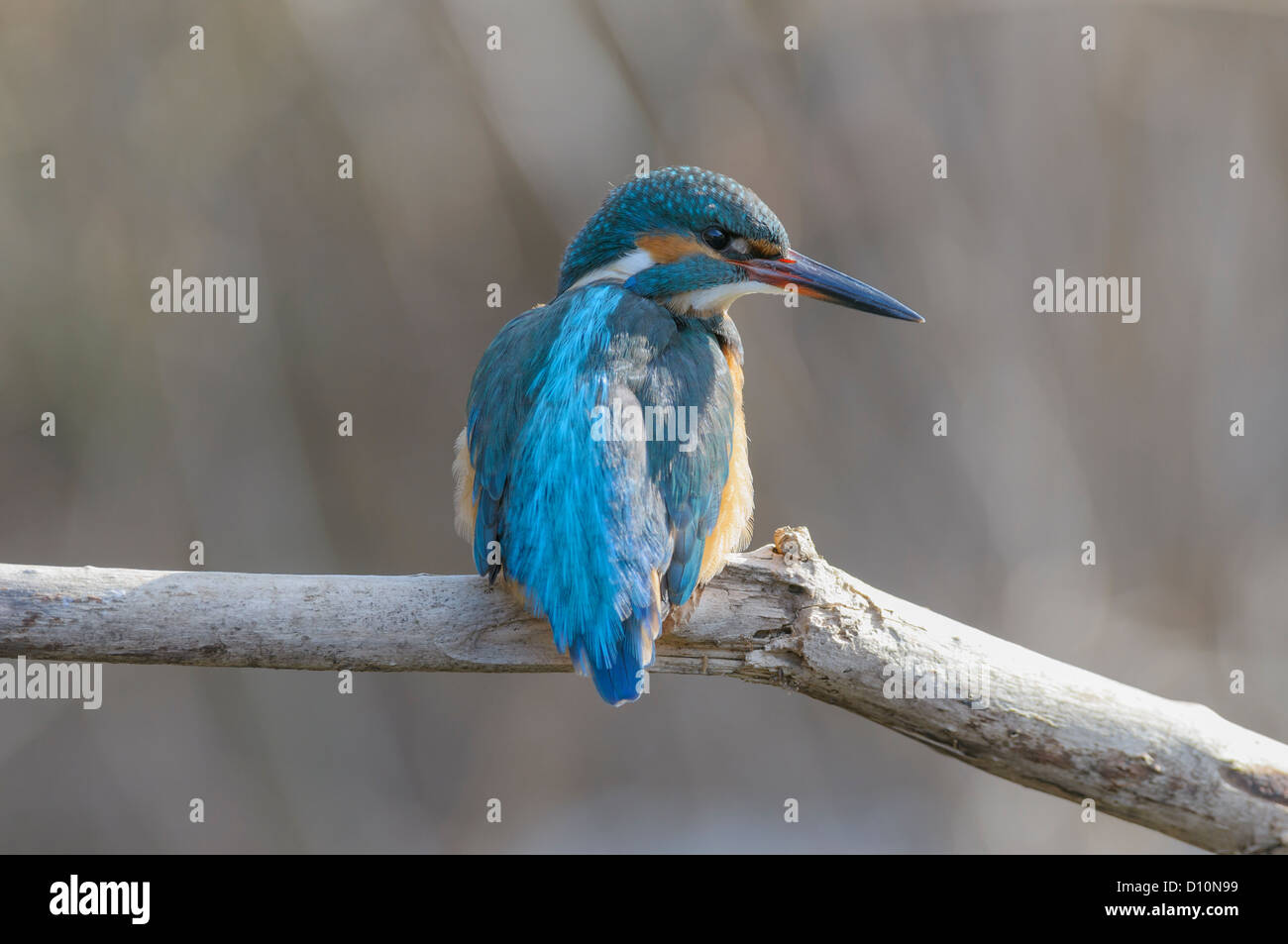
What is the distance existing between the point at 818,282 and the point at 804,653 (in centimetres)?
66

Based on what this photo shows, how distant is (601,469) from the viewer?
63.4 inches

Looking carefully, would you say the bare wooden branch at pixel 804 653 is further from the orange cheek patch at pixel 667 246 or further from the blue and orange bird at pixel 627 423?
the orange cheek patch at pixel 667 246

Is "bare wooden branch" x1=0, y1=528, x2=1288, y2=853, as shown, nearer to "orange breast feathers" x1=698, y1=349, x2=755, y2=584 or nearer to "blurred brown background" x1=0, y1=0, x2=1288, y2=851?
"orange breast feathers" x1=698, y1=349, x2=755, y2=584

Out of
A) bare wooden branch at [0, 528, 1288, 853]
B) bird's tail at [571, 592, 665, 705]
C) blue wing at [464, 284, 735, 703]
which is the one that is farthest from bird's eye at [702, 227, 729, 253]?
bird's tail at [571, 592, 665, 705]

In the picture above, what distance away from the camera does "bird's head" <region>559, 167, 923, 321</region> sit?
1873 millimetres

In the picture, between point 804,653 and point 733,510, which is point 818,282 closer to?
point 733,510

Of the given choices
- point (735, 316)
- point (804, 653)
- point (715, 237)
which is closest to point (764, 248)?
point (715, 237)

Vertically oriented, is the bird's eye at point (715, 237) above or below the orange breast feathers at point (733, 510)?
above

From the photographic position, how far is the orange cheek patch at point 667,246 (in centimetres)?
188

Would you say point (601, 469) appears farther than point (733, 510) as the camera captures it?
No

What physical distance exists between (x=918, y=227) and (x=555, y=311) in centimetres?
158

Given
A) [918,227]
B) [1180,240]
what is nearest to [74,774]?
[918,227]

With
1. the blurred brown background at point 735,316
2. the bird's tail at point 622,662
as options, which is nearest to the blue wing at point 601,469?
the bird's tail at point 622,662

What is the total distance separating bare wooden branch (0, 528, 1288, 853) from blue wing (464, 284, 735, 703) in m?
0.11
